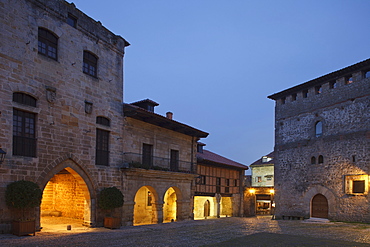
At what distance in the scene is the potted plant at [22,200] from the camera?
13.0m

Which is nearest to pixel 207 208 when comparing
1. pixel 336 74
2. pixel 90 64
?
pixel 336 74

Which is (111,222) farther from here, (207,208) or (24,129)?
(207,208)

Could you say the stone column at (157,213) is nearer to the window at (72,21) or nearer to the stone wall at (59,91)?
the stone wall at (59,91)

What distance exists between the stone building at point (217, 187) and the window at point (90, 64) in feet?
42.4

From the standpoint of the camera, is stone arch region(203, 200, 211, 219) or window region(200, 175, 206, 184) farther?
stone arch region(203, 200, 211, 219)

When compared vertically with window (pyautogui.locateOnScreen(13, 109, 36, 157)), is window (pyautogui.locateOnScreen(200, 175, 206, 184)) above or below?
below

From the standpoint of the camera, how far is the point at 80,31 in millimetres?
17266

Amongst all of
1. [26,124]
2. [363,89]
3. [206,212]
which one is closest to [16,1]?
[26,124]

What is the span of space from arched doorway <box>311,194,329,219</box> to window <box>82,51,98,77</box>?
18.2 meters

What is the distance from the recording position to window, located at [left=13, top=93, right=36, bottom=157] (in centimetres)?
1388

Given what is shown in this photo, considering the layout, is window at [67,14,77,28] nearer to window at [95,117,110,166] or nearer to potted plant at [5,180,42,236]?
window at [95,117,110,166]

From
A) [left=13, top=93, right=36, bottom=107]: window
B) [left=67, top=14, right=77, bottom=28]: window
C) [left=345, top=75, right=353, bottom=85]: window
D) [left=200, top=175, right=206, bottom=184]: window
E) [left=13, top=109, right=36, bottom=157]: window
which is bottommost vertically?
[left=200, top=175, right=206, bottom=184]: window

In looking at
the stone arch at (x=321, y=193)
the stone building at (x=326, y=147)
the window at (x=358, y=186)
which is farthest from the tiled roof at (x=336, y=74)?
the stone arch at (x=321, y=193)

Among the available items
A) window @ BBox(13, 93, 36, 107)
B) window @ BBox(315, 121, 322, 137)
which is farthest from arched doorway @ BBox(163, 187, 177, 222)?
window @ BBox(13, 93, 36, 107)
